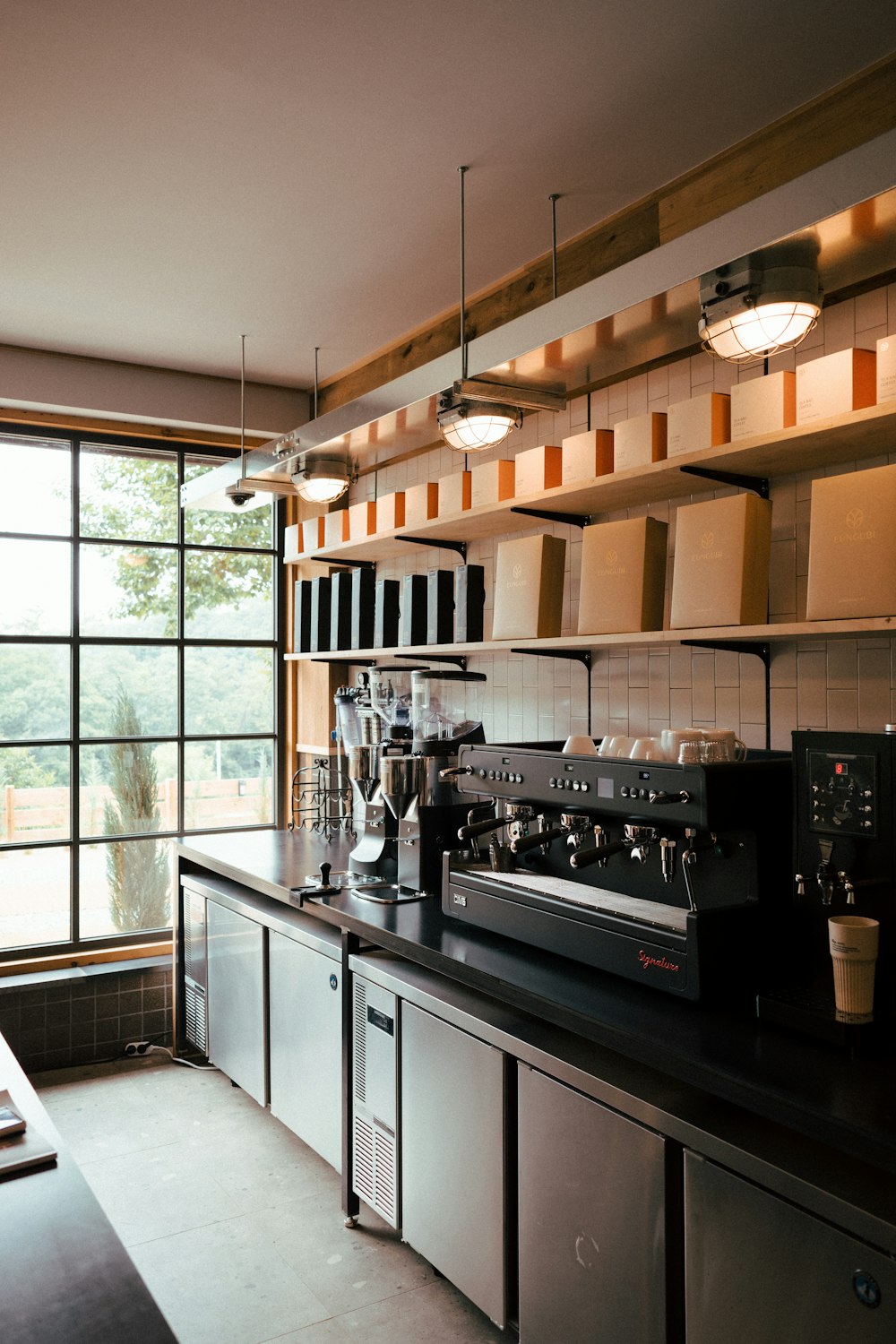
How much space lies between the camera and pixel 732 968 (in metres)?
1.90

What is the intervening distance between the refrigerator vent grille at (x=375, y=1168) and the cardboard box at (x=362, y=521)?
218cm

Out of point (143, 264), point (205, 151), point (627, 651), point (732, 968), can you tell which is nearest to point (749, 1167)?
point (732, 968)

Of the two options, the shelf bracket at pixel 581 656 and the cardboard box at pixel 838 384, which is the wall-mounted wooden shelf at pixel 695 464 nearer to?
the cardboard box at pixel 838 384

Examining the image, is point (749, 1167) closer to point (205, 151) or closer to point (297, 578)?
point (205, 151)

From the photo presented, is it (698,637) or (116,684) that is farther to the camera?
(116,684)

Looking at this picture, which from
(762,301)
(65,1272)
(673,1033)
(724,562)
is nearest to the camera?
(65,1272)

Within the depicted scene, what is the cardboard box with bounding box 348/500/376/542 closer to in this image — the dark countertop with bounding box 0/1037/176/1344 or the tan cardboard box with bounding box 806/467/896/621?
the tan cardboard box with bounding box 806/467/896/621

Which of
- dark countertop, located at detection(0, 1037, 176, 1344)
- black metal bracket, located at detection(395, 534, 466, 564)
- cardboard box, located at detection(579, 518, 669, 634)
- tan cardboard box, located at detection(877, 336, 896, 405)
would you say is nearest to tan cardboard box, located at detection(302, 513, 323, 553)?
black metal bracket, located at detection(395, 534, 466, 564)

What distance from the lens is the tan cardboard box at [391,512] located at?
3.78m

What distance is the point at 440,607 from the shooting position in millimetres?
3568

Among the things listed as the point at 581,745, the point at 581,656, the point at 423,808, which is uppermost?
the point at 581,656

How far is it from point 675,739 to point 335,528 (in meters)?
2.39

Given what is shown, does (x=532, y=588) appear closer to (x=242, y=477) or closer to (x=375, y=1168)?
(x=242, y=477)

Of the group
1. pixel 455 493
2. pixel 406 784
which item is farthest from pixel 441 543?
pixel 406 784
